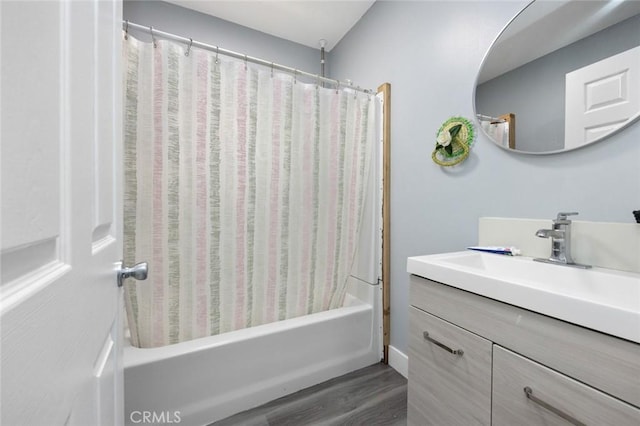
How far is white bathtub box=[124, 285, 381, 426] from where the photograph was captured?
3.50 feet

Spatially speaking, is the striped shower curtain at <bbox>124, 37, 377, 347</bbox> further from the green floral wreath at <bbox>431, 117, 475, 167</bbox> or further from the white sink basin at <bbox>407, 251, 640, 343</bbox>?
the white sink basin at <bbox>407, 251, 640, 343</bbox>

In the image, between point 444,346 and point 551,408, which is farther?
point 444,346

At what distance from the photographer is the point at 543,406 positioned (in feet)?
1.91

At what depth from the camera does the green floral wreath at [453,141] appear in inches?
47.4

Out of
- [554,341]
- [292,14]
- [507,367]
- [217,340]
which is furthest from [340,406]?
[292,14]

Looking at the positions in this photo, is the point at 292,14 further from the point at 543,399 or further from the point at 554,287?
the point at 543,399

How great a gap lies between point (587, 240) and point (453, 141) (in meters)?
0.64

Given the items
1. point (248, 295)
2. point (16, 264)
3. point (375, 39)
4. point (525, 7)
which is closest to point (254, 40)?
point (375, 39)

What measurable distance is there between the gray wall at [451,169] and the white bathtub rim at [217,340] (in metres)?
0.44

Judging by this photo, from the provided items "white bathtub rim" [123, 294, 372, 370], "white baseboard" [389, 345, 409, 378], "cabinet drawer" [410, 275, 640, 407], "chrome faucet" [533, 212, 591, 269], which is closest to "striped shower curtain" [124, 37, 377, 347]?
"white bathtub rim" [123, 294, 372, 370]

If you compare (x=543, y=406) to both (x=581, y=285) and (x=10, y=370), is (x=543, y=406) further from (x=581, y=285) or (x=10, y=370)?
(x=10, y=370)

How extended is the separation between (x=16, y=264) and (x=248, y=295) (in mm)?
1191

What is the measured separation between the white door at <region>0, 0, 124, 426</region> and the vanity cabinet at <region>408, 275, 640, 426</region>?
0.84 m

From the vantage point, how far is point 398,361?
1.55 metres
